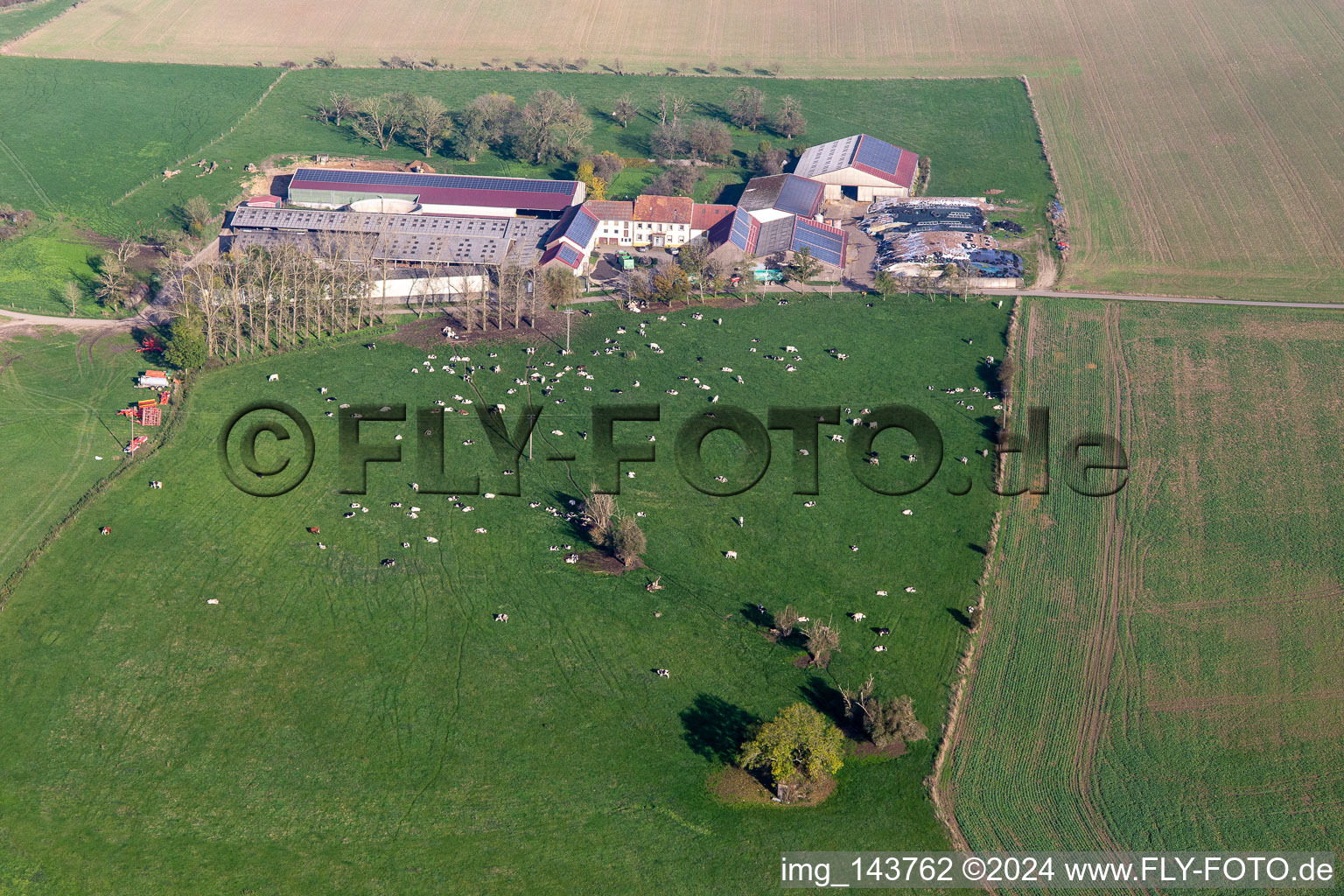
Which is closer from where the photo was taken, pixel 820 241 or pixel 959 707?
Result: pixel 959 707

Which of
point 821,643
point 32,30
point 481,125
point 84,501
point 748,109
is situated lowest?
point 821,643

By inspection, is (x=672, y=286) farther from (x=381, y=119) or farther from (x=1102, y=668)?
(x=381, y=119)

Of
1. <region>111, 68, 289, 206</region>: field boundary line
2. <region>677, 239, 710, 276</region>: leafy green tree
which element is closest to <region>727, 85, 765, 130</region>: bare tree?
<region>677, 239, 710, 276</region>: leafy green tree

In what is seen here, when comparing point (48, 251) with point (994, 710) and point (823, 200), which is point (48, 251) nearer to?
point (823, 200)

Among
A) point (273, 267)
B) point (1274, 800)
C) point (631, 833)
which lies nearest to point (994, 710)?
point (1274, 800)

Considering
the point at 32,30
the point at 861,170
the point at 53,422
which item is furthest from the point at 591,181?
the point at 32,30

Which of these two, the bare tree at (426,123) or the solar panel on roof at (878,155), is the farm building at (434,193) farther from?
the solar panel on roof at (878,155)

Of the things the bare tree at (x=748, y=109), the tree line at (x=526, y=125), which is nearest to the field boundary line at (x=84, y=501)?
the tree line at (x=526, y=125)
